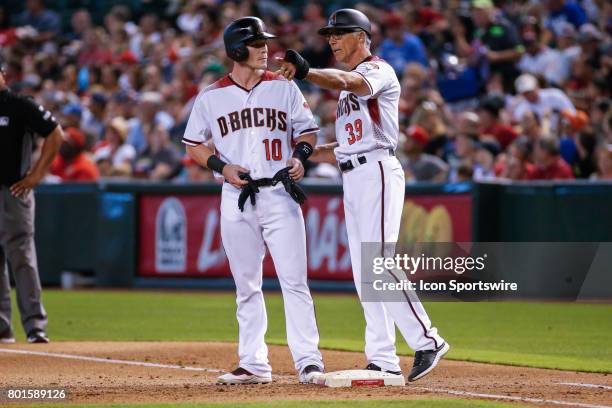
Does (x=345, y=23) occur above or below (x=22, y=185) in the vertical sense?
above

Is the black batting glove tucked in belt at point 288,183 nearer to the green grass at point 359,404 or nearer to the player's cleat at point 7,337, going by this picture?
the green grass at point 359,404

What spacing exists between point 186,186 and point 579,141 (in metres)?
5.20

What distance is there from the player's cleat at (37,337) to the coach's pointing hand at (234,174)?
3.65 metres

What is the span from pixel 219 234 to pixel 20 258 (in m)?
5.73

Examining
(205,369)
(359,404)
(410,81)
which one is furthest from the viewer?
(410,81)

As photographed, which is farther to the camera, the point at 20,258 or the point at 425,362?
the point at 20,258

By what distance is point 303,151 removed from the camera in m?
7.16

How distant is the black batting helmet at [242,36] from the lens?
710cm

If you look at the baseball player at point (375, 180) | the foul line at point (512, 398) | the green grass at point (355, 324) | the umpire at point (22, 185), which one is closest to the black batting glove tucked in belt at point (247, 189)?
the baseball player at point (375, 180)

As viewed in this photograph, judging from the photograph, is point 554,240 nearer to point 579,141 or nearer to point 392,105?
point 579,141

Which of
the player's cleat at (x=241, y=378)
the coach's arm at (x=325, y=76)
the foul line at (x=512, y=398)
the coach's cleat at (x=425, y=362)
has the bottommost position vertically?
the player's cleat at (x=241, y=378)
